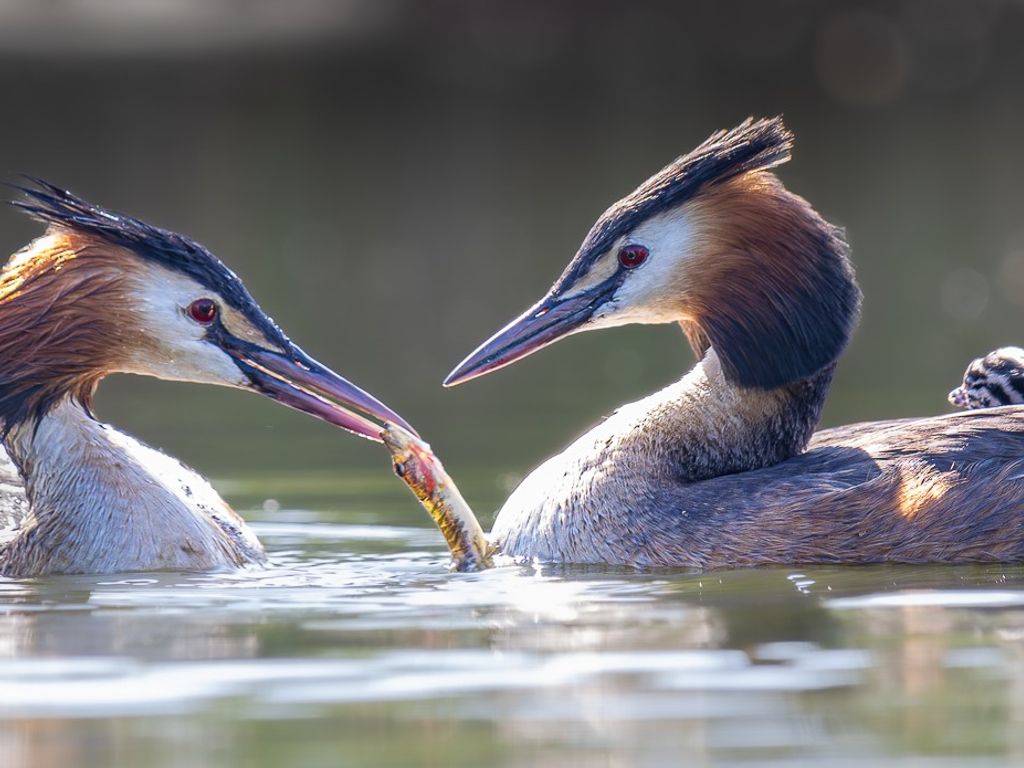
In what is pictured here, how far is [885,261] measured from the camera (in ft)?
75.6

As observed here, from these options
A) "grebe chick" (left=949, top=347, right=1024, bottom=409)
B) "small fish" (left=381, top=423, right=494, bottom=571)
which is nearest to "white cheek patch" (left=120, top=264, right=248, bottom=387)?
"small fish" (left=381, top=423, right=494, bottom=571)

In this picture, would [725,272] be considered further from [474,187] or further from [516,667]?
[474,187]

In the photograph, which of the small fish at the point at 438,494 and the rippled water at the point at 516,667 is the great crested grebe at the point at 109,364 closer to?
the small fish at the point at 438,494

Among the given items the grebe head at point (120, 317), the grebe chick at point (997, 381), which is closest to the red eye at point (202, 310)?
the grebe head at point (120, 317)

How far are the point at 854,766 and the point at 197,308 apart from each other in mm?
4112

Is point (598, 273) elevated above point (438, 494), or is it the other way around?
point (598, 273)

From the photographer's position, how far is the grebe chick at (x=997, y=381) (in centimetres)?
962

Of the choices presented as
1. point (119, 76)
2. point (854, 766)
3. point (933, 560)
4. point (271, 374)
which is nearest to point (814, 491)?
point (933, 560)

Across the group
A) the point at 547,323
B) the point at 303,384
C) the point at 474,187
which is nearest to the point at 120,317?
the point at 303,384

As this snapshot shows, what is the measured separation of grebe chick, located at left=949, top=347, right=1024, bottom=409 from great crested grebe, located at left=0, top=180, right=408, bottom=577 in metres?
2.73

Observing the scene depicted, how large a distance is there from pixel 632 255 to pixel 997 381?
177 cm

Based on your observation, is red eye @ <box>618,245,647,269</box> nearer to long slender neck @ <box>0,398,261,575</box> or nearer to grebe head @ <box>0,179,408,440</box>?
grebe head @ <box>0,179,408,440</box>

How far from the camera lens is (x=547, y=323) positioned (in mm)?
9180

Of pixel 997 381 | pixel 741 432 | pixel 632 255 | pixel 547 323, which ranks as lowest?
pixel 741 432
